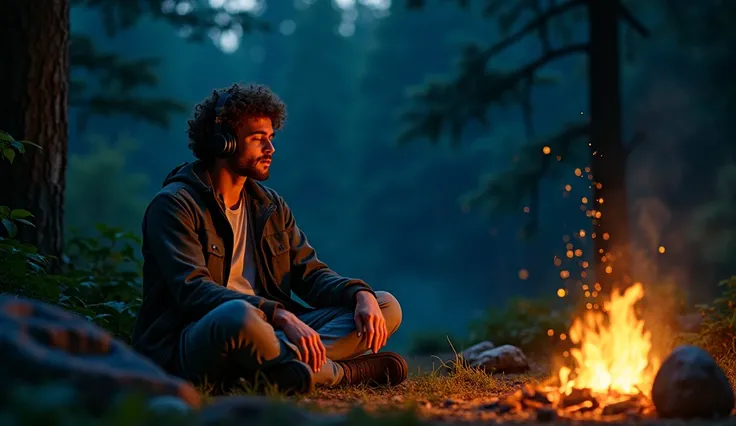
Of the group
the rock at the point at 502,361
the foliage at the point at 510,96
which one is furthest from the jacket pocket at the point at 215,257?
the foliage at the point at 510,96

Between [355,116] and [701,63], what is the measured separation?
28.9m

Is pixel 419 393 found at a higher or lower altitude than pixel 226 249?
lower

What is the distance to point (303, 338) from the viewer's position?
4969 mm

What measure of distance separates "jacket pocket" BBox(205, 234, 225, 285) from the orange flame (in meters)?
1.94

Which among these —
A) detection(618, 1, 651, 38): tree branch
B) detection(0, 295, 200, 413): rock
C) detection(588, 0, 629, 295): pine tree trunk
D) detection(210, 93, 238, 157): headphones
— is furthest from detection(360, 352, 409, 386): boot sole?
detection(618, 1, 651, 38): tree branch

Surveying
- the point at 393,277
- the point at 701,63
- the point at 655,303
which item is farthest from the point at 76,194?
the point at 655,303

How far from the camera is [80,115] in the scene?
14414 millimetres

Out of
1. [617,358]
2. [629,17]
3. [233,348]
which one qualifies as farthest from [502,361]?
[629,17]

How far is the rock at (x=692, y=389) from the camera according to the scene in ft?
13.9

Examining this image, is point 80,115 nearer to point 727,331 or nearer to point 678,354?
point 727,331

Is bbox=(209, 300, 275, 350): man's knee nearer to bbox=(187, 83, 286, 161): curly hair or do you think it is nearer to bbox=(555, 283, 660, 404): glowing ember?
bbox=(187, 83, 286, 161): curly hair

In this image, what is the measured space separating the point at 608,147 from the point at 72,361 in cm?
812

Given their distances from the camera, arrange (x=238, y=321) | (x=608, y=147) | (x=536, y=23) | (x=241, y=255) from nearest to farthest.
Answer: (x=238, y=321)
(x=241, y=255)
(x=608, y=147)
(x=536, y=23)

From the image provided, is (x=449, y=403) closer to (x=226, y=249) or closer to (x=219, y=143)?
(x=226, y=249)
